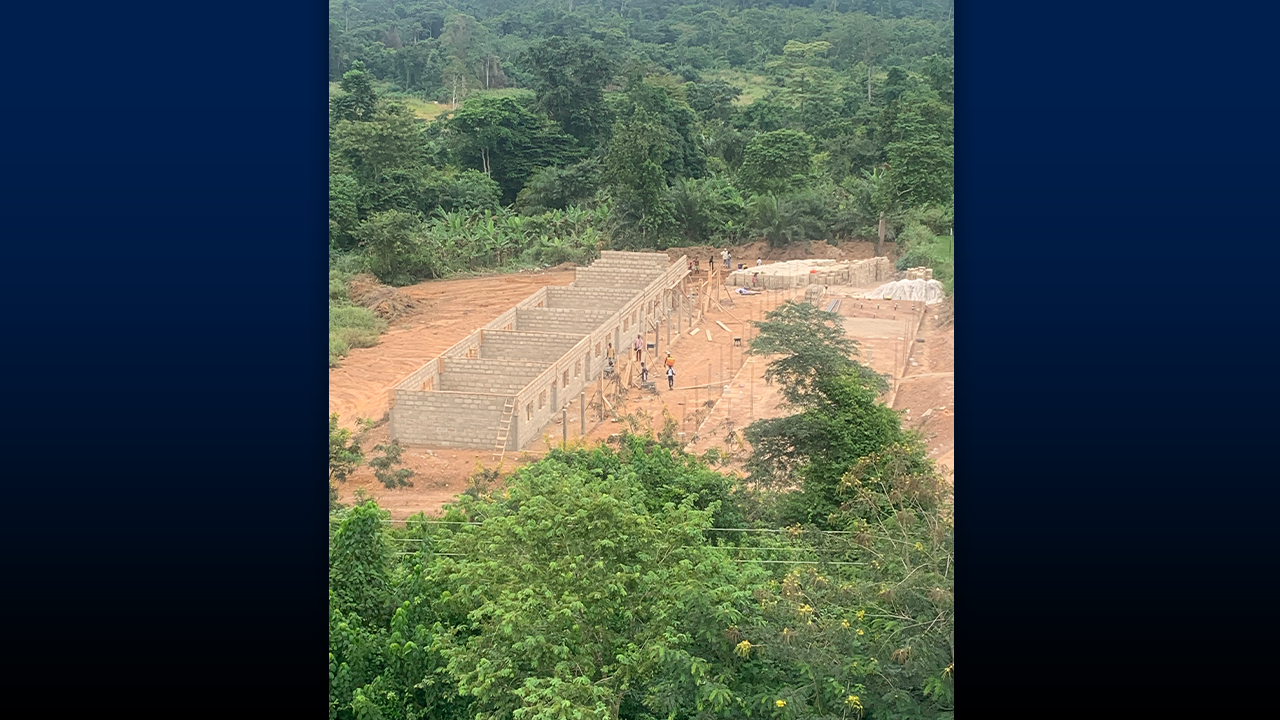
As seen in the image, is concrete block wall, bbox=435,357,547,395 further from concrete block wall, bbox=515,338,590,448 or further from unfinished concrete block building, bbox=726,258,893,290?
unfinished concrete block building, bbox=726,258,893,290

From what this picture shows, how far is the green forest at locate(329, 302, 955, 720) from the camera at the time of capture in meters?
6.14

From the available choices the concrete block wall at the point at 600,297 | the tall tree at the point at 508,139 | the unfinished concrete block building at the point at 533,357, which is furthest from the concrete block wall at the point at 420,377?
the tall tree at the point at 508,139

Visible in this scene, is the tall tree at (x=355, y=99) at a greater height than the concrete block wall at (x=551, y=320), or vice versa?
the tall tree at (x=355, y=99)

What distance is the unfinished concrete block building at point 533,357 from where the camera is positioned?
721cm

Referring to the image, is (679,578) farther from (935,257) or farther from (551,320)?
(935,257)

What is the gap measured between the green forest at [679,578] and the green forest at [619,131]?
2.20 ft
